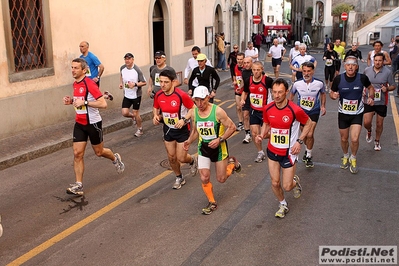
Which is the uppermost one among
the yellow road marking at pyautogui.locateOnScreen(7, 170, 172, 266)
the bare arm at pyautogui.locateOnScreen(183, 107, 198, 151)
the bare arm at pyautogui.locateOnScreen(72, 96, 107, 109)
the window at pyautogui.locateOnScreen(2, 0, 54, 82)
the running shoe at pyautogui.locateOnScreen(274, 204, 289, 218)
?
the window at pyautogui.locateOnScreen(2, 0, 54, 82)

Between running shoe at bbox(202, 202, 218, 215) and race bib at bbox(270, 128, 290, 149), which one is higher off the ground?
race bib at bbox(270, 128, 290, 149)

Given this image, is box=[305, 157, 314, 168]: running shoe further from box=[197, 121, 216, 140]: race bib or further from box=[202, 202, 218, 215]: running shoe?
box=[197, 121, 216, 140]: race bib

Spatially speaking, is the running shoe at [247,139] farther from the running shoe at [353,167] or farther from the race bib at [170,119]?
the race bib at [170,119]

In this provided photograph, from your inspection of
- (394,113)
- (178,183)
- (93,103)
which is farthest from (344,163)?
(394,113)

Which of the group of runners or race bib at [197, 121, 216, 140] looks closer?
the group of runners

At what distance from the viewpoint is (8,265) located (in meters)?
5.29

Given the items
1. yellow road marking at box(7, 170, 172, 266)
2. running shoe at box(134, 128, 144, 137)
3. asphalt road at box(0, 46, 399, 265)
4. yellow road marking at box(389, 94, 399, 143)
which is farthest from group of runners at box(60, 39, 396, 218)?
A: yellow road marking at box(389, 94, 399, 143)

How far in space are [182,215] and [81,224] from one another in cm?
130

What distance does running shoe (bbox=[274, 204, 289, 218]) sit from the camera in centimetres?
631

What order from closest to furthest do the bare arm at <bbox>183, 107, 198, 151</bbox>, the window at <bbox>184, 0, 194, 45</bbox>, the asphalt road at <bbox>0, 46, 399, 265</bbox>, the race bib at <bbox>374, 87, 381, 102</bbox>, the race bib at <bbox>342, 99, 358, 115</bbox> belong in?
the asphalt road at <bbox>0, 46, 399, 265</bbox> < the bare arm at <bbox>183, 107, 198, 151</bbox> < the race bib at <bbox>342, 99, 358, 115</bbox> < the race bib at <bbox>374, 87, 381, 102</bbox> < the window at <bbox>184, 0, 194, 45</bbox>

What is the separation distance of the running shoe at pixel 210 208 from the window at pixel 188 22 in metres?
12.9

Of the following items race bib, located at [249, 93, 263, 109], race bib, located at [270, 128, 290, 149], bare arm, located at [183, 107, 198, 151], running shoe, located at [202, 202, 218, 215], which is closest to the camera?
race bib, located at [270, 128, 290, 149]

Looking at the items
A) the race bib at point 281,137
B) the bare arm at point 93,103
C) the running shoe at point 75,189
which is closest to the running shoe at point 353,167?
the race bib at point 281,137

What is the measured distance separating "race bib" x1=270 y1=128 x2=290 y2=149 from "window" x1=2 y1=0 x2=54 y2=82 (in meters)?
6.44
